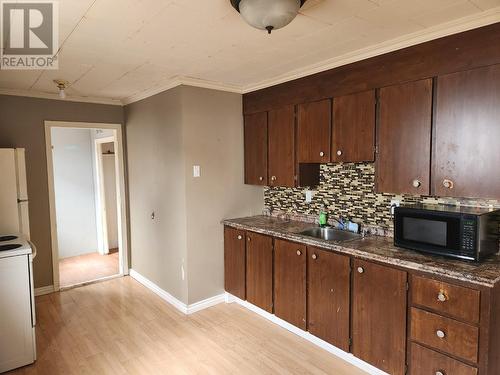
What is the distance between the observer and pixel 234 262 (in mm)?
3463

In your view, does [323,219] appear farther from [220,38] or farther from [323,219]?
[220,38]

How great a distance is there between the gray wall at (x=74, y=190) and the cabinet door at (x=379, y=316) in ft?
15.2

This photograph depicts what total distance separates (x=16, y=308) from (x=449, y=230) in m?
3.04

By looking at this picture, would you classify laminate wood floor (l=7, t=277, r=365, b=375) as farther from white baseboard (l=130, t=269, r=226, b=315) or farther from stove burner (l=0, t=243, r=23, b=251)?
stove burner (l=0, t=243, r=23, b=251)

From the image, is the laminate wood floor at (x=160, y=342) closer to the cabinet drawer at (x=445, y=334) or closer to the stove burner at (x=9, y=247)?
the cabinet drawer at (x=445, y=334)

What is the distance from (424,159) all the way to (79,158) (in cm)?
505

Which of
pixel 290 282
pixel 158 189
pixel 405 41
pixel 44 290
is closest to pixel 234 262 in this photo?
pixel 290 282

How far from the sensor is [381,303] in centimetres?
221

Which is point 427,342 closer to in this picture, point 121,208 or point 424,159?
point 424,159

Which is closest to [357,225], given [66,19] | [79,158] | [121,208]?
[66,19]

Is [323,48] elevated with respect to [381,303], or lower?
Answer: elevated

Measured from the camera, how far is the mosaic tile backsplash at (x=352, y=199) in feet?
8.84

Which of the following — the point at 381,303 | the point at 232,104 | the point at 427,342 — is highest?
the point at 232,104

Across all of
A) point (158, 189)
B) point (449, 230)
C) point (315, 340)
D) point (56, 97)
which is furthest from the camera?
point (56, 97)
